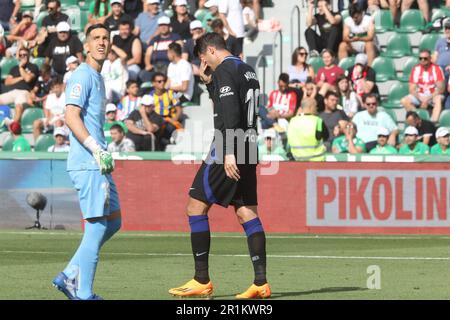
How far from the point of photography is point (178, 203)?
67.2 feet

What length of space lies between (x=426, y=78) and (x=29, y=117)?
7665 millimetres

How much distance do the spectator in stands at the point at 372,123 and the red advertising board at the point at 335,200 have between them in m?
1.67

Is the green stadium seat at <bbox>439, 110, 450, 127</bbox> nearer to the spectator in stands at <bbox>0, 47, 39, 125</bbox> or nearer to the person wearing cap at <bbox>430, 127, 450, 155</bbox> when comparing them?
the person wearing cap at <bbox>430, 127, 450, 155</bbox>

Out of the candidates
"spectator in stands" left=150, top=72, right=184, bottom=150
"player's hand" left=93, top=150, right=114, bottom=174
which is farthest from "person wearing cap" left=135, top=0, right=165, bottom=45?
"player's hand" left=93, top=150, right=114, bottom=174

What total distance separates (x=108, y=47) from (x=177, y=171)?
1060 cm

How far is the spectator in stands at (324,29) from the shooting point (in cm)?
2445

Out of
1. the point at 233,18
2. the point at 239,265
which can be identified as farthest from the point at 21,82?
the point at 239,265

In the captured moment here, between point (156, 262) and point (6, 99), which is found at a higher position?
point (6, 99)

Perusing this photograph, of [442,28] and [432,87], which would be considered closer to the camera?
[432,87]

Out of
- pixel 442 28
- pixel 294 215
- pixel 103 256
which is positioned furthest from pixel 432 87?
pixel 103 256

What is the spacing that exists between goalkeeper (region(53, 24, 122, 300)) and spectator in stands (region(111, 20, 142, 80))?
1458cm

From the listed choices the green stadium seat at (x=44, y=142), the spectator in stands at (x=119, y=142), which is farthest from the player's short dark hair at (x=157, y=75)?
the green stadium seat at (x=44, y=142)

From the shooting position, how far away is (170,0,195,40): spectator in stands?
81.6 ft
